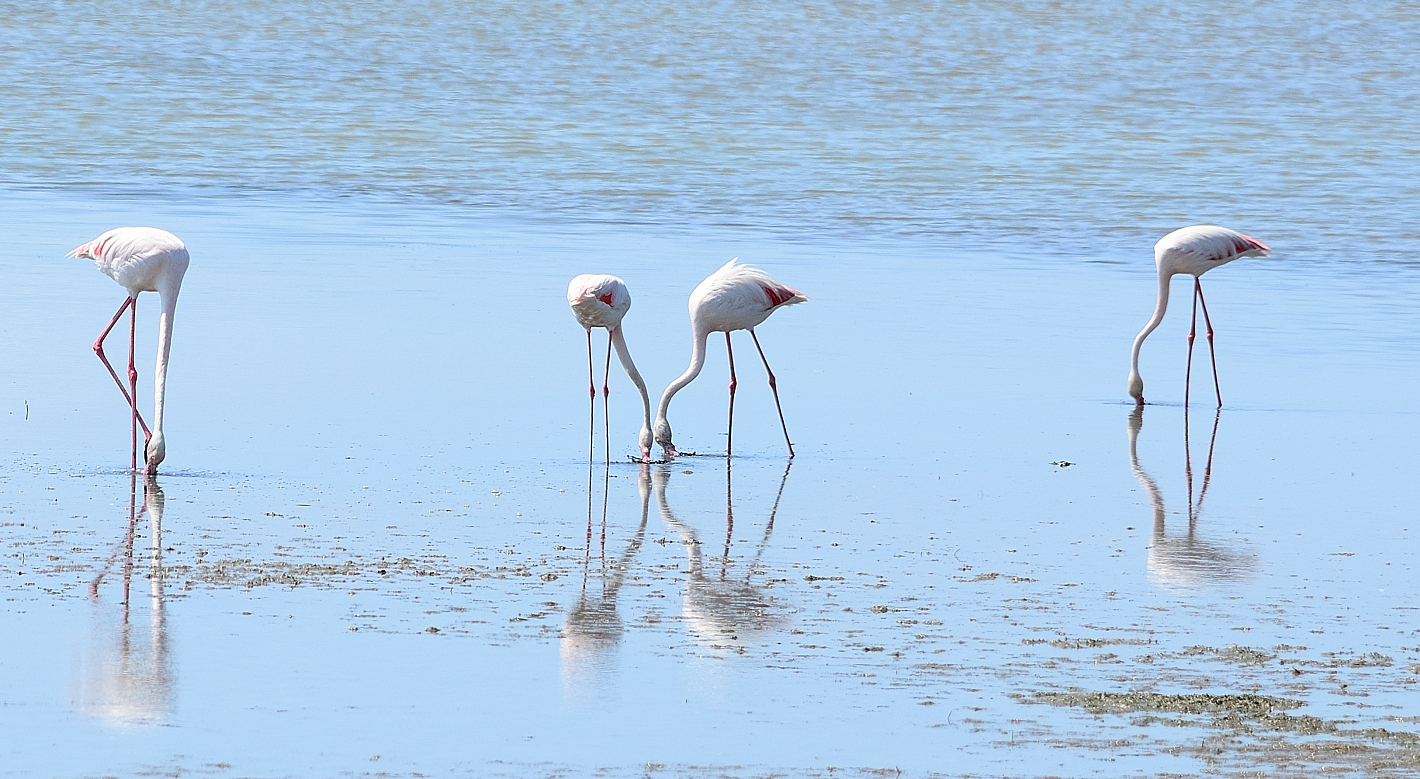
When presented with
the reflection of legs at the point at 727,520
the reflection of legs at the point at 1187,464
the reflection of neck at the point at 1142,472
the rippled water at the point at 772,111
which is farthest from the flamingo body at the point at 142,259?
the rippled water at the point at 772,111

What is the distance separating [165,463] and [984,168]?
49.8ft

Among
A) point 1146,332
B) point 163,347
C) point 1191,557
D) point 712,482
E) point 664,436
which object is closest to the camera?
point 1191,557

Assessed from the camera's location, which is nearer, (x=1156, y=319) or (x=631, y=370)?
(x=631, y=370)

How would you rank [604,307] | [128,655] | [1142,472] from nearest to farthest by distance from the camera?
[128,655] → [1142,472] → [604,307]

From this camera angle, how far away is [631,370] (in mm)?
9453

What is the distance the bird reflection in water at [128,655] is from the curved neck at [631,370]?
9.70 ft

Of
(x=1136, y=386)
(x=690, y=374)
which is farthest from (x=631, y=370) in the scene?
(x=1136, y=386)

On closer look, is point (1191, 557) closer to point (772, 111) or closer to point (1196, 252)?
point (1196, 252)

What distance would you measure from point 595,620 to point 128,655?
1292 mm

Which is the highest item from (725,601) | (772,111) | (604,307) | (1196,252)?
(772,111)

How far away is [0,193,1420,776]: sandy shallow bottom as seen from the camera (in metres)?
4.94

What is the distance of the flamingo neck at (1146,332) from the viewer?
34.4 feet

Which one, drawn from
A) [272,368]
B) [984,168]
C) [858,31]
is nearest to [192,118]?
[984,168]

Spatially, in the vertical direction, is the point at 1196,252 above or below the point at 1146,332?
above
